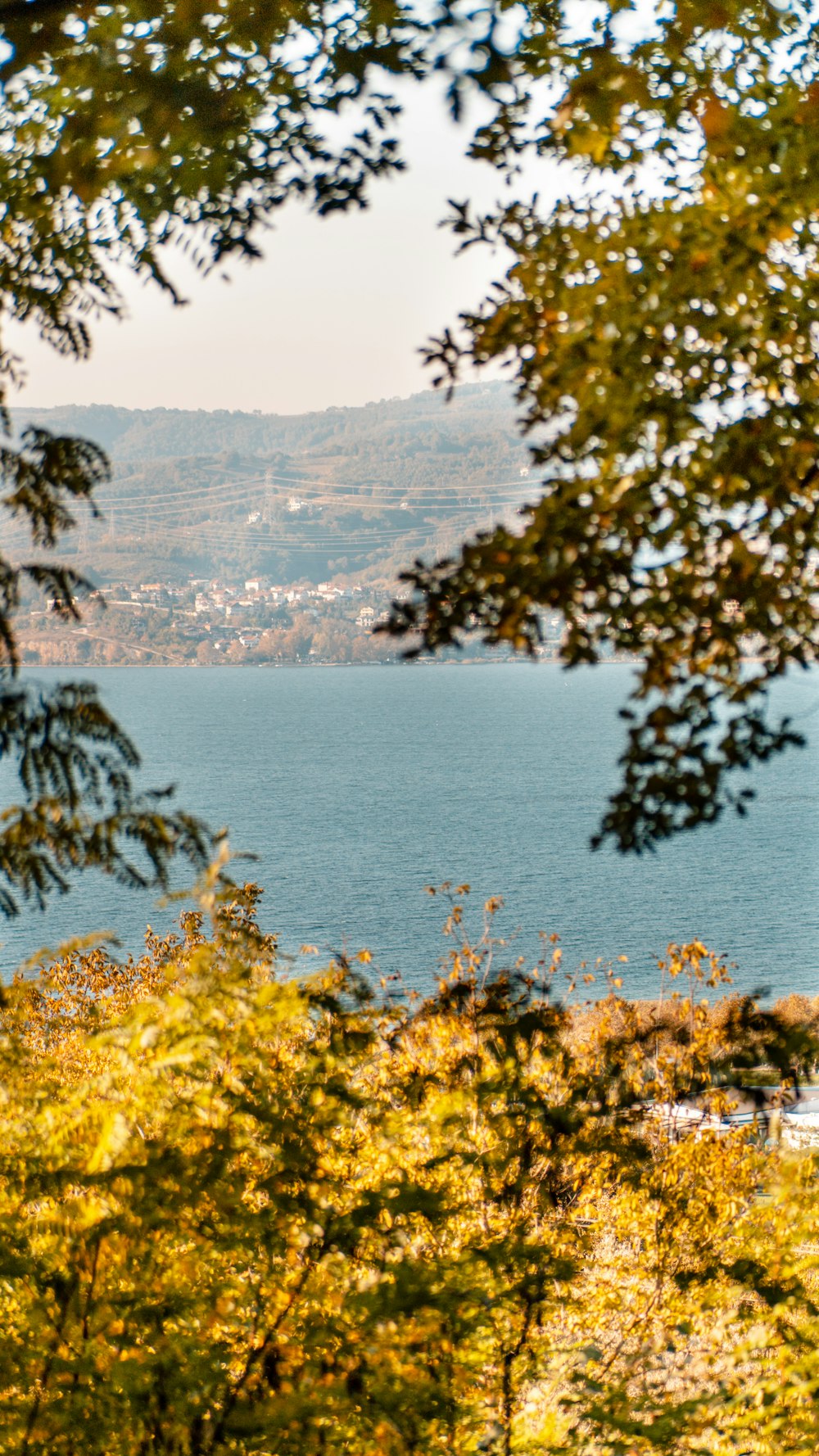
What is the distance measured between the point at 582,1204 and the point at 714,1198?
19.0 inches

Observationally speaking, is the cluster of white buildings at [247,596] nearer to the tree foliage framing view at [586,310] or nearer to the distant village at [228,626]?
the distant village at [228,626]

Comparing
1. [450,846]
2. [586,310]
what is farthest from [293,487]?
[450,846]

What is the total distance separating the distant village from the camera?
3893mm

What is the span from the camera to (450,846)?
38875mm

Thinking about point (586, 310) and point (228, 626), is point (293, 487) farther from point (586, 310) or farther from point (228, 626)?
point (586, 310)

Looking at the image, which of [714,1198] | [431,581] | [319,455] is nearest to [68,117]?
[431,581]

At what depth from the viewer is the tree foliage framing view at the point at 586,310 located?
1618 mm

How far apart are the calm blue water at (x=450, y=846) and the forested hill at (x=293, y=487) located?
566cm

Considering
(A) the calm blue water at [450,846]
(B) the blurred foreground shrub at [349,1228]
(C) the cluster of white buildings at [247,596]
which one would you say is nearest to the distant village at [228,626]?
(C) the cluster of white buildings at [247,596]

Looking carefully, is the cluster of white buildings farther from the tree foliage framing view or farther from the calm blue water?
the calm blue water

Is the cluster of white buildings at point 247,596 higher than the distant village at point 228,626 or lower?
higher

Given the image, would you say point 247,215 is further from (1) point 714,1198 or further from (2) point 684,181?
(1) point 714,1198

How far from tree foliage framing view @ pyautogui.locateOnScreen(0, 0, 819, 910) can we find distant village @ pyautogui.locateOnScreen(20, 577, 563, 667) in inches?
39.6

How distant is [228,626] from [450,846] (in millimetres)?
33749
